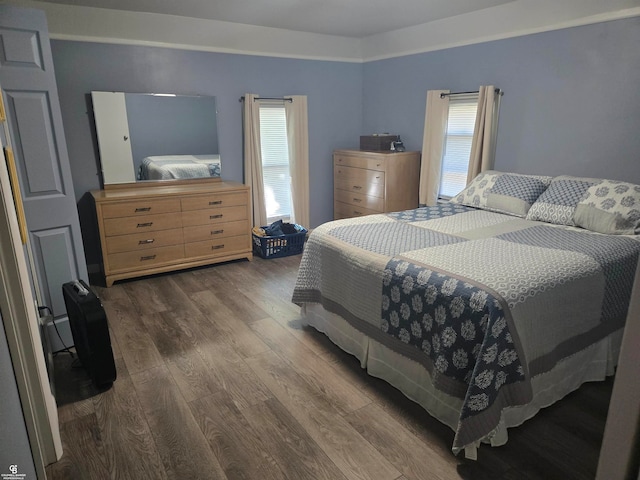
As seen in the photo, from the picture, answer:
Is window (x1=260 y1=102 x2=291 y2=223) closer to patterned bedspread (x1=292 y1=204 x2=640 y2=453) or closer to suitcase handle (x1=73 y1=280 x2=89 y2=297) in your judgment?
patterned bedspread (x1=292 y1=204 x2=640 y2=453)

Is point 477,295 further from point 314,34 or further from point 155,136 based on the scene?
point 314,34

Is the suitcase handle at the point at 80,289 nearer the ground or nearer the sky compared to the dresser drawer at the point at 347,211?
nearer the sky

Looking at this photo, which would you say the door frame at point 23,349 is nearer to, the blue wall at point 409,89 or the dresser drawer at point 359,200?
the blue wall at point 409,89

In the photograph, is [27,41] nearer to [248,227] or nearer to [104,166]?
[104,166]

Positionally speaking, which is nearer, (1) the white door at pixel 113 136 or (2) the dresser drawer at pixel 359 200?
(1) the white door at pixel 113 136

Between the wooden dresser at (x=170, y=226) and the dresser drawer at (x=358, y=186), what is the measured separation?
1.39m

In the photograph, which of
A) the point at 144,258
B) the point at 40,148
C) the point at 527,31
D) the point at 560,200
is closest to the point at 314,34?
the point at 527,31

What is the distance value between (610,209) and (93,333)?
324 cm

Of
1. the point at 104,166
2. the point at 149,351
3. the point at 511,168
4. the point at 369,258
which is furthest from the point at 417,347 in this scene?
the point at 104,166

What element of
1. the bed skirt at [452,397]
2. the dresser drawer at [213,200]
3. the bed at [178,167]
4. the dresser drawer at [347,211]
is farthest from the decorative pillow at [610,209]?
the bed at [178,167]

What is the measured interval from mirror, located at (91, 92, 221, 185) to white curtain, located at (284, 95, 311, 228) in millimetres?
907

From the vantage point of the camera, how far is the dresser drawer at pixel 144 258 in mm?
3729

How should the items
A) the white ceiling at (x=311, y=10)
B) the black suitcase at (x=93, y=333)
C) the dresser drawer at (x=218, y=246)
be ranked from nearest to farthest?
the black suitcase at (x=93, y=333) → the white ceiling at (x=311, y=10) → the dresser drawer at (x=218, y=246)

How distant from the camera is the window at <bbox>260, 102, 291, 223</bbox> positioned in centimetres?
486
